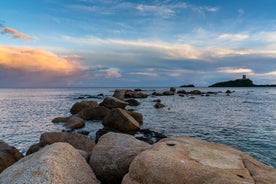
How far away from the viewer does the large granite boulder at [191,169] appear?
18.0 ft

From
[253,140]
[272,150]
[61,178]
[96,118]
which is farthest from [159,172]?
[96,118]

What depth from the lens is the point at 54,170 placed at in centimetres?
620

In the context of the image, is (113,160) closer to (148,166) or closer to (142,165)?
(142,165)

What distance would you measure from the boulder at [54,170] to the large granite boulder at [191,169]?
4.62ft

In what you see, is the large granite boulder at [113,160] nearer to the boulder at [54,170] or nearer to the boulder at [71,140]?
the boulder at [54,170]

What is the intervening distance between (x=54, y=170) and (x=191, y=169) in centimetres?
330

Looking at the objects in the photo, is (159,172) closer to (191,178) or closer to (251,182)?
(191,178)

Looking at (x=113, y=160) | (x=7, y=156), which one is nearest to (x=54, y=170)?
(x=113, y=160)

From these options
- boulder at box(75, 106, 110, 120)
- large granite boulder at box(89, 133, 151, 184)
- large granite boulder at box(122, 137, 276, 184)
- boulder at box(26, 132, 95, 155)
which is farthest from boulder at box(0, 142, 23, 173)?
boulder at box(75, 106, 110, 120)

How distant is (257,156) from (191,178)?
12527 millimetres

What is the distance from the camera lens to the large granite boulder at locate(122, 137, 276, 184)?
549 centimetres

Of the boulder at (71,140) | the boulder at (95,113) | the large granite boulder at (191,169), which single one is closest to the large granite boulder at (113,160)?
the large granite boulder at (191,169)

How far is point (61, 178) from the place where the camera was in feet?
20.2

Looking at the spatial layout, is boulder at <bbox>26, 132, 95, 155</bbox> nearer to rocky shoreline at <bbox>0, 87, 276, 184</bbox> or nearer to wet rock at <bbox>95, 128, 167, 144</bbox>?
rocky shoreline at <bbox>0, 87, 276, 184</bbox>
